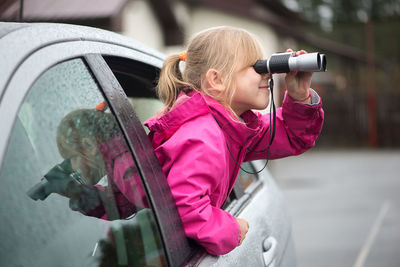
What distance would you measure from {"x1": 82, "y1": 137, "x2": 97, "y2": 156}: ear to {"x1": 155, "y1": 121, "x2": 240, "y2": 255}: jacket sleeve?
286mm

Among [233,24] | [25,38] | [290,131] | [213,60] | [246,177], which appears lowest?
[233,24]

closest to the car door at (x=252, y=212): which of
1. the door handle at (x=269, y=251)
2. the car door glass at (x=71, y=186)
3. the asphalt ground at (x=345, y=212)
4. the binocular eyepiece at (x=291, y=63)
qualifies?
the door handle at (x=269, y=251)

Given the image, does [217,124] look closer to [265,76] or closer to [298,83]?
[265,76]

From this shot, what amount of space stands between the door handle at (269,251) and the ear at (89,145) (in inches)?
34.3

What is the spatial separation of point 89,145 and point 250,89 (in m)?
0.68

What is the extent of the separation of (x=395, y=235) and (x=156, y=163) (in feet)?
17.5

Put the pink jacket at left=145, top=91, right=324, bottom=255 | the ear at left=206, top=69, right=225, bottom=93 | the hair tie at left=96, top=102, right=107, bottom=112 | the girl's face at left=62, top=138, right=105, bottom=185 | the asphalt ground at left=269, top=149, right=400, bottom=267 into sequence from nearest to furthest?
the girl's face at left=62, top=138, right=105, bottom=185 → the hair tie at left=96, top=102, right=107, bottom=112 → the pink jacket at left=145, top=91, right=324, bottom=255 → the ear at left=206, top=69, right=225, bottom=93 → the asphalt ground at left=269, top=149, right=400, bottom=267

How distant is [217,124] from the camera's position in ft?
5.57

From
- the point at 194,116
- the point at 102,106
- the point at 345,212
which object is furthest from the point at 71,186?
the point at 345,212

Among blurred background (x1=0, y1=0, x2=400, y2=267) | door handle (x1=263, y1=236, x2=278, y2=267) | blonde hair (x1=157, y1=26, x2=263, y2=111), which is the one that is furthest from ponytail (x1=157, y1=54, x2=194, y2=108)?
door handle (x1=263, y1=236, x2=278, y2=267)

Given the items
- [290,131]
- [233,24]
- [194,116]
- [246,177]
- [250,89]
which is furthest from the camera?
[233,24]

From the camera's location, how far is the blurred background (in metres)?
5.52

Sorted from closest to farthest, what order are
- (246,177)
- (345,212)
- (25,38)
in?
(25,38) → (246,177) → (345,212)

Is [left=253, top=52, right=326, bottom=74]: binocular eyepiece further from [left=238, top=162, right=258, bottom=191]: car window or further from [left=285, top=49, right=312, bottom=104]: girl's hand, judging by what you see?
[left=238, top=162, right=258, bottom=191]: car window
